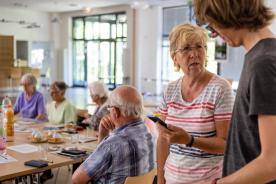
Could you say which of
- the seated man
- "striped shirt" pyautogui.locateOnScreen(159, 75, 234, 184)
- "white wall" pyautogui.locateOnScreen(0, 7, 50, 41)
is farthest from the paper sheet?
"white wall" pyautogui.locateOnScreen(0, 7, 50, 41)

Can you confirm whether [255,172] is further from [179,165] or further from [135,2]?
[135,2]

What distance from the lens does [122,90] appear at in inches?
87.3

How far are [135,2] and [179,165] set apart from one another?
12483 mm

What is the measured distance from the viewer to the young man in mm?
880

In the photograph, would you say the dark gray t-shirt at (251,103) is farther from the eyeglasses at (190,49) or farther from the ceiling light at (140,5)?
the ceiling light at (140,5)

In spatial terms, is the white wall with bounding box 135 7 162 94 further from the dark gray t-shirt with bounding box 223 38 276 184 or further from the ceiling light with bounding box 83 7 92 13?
the dark gray t-shirt with bounding box 223 38 276 184

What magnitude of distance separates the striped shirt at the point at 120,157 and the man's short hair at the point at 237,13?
4.05ft

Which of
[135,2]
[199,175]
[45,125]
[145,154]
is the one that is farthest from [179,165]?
[135,2]

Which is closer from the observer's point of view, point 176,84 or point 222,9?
point 222,9

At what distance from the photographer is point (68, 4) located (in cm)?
1527

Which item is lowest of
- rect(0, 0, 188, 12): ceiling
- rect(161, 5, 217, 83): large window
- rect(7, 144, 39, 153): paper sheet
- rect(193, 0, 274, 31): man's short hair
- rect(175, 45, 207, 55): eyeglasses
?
rect(7, 144, 39, 153): paper sheet

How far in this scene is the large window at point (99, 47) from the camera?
53.2 ft

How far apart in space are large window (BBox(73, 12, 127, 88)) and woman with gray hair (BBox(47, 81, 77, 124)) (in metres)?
11.3

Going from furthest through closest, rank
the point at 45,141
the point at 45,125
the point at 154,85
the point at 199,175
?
the point at 154,85, the point at 45,125, the point at 45,141, the point at 199,175
